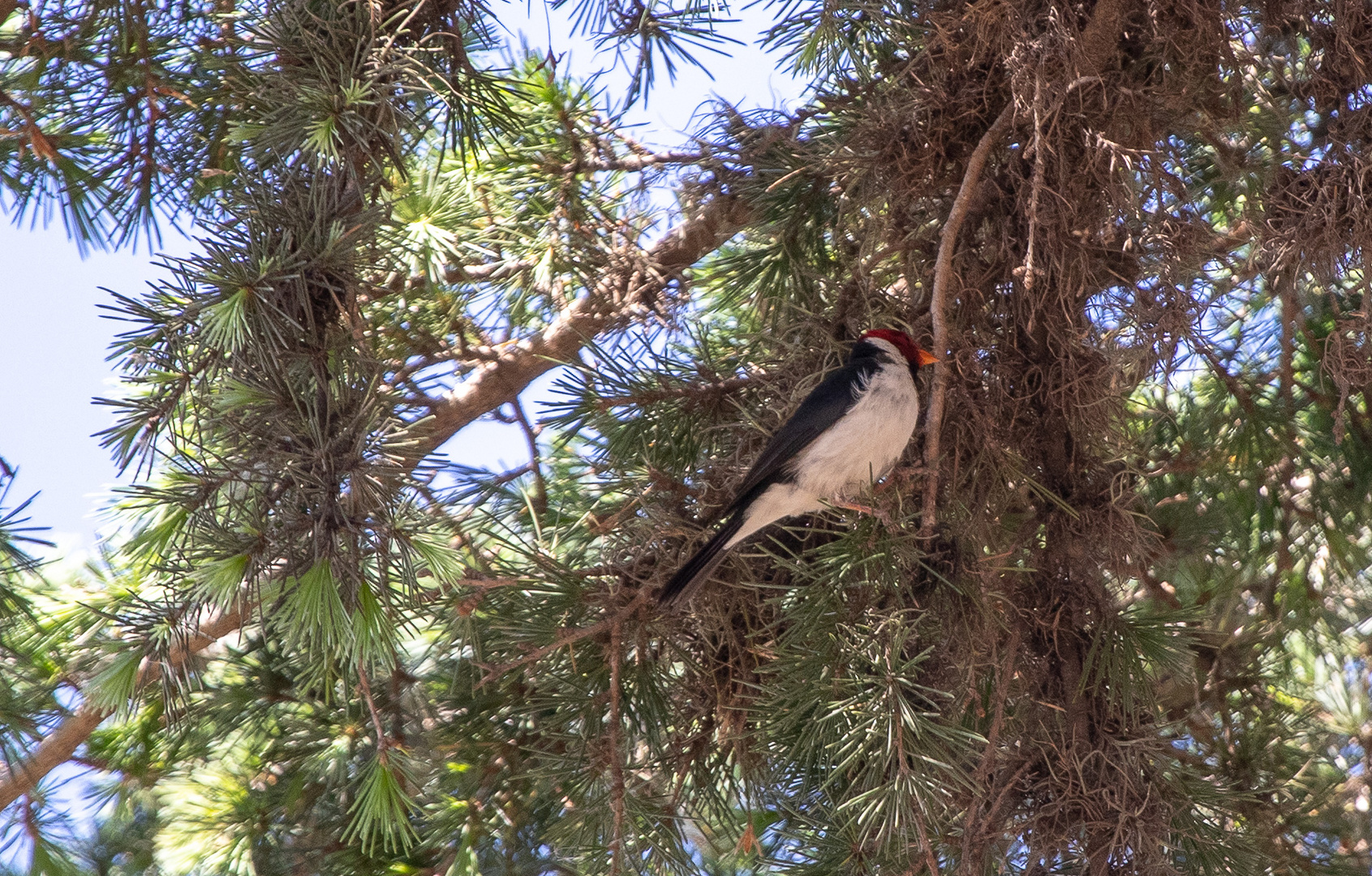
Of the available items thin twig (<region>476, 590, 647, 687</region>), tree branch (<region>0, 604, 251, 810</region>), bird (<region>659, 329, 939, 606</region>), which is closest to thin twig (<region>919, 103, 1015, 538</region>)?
bird (<region>659, 329, 939, 606</region>)

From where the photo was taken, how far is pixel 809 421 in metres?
2.71

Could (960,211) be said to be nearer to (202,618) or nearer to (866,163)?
(866,163)

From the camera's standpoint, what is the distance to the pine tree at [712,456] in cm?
194

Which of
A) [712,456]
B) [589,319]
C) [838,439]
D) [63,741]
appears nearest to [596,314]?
[589,319]

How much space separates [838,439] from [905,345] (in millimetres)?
356

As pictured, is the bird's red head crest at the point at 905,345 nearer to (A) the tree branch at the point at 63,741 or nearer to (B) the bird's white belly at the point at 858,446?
(B) the bird's white belly at the point at 858,446

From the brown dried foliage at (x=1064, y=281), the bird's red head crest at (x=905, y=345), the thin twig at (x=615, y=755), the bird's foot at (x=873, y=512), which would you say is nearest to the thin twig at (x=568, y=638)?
the thin twig at (x=615, y=755)

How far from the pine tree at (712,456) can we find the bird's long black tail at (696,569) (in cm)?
8

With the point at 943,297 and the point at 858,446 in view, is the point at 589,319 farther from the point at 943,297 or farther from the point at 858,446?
the point at 943,297

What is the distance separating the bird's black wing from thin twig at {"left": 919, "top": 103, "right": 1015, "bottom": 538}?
386mm

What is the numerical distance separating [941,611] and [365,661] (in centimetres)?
108

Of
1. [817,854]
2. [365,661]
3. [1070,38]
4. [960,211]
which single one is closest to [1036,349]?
[960,211]

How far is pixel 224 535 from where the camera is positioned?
71.8 inches

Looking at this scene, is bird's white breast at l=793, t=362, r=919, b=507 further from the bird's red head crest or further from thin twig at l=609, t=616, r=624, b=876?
thin twig at l=609, t=616, r=624, b=876
